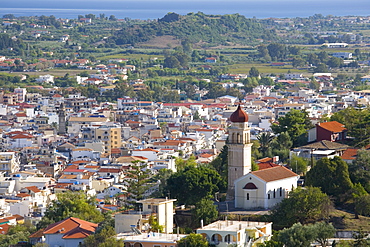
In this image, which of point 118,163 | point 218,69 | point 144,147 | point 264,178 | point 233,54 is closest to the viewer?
point 264,178

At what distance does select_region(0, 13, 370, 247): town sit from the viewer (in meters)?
28.6

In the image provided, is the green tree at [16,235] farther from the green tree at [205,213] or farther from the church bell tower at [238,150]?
the church bell tower at [238,150]

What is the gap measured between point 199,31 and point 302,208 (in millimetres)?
119328

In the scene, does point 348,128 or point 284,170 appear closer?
point 284,170

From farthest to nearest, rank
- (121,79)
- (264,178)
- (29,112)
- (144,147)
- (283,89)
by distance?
(121,79), (283,89), (29,112), (144,147), (264,178)

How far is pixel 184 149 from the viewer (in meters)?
56.2

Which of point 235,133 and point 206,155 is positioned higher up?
point 235,133

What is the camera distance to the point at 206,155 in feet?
174

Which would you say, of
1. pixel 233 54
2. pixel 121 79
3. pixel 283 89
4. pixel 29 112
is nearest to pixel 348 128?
pixel 29 112

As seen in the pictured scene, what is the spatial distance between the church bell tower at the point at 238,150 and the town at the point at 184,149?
42 mm

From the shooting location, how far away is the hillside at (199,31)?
464ft

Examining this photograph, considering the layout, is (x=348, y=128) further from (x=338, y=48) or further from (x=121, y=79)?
(x=338, y=48)

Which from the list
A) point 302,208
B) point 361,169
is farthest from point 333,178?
point 302,208

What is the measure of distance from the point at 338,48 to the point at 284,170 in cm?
10325
